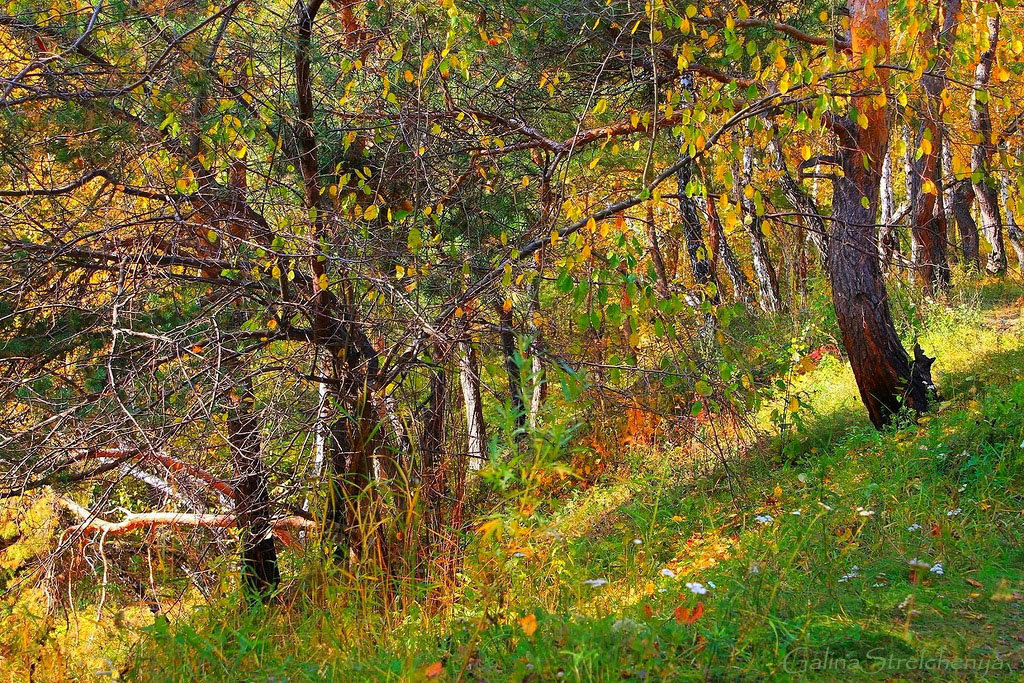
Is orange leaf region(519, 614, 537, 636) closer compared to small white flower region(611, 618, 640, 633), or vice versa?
orange leaf region(519, 614, 537, 636)

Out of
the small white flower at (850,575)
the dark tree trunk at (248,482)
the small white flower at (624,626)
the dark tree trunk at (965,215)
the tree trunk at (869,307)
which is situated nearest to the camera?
the small white flower at (624,626)

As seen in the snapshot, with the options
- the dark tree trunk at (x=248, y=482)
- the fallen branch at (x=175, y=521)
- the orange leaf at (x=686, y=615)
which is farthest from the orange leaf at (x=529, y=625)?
the dark tree trunk at (x=248, y=482)

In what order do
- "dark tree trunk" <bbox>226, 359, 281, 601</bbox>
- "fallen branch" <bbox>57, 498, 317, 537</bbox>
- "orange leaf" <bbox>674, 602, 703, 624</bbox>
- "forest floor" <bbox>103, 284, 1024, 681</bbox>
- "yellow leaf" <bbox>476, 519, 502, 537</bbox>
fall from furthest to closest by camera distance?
"fallen branch" <bbox>57, 498, 317, 537</bbox> → "dark tree trunk" <bbox>226, 359, 281, 601</bbox> → "yellow leaf" <bbox>476, 519, 502, 537</bbox> → "forest floor" <bbox>103, 284, 1024, 681</bbox> → "orange leaf" <bbox>674, 602, 703, 624</bbox>

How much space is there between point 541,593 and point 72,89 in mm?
3636

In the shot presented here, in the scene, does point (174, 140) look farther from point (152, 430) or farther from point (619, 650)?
point (619, 650)

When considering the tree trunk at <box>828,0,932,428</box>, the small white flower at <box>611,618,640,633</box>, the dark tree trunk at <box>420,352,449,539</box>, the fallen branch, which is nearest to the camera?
the small white flower at <box>611,618,640,633</box>

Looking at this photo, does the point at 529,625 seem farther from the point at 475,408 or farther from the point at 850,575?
the point at 475,408

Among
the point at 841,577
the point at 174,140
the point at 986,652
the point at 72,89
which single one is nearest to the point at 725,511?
the point at 841,577

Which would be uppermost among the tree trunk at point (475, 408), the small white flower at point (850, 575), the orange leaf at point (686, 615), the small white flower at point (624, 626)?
the tree trunk at point (475, 408)

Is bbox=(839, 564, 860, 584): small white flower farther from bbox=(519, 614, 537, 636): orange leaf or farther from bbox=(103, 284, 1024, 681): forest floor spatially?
bbox=(519, 614, 537, 636): orange leaf

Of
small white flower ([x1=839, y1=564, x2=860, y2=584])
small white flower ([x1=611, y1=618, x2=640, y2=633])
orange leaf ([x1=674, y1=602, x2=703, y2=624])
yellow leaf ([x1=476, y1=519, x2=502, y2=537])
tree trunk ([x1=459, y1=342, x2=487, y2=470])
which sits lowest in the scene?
small white flower ([x1=839, y1=564, x2=860, y2=584])

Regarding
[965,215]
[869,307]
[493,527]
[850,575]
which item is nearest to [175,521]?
[493,527]

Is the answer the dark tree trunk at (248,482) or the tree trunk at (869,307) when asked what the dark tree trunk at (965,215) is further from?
the dark tree trunk at (248,482)

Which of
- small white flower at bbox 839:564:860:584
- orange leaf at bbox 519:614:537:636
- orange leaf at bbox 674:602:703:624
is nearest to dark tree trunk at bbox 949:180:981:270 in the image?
small white flower at bbox 839:564:860:584
